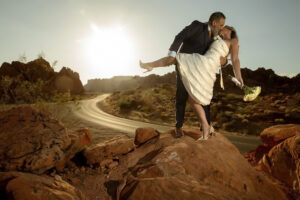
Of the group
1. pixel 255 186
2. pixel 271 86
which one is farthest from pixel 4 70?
pixel 271 86

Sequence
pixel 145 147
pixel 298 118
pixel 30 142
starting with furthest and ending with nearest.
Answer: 1. pixel 298 118
2. pixel 145 147
3. pixel 30 142

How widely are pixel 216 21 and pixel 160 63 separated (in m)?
1.07

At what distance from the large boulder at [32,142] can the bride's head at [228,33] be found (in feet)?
10.2

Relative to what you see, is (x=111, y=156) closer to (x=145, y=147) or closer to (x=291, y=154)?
(x=145, y=147)

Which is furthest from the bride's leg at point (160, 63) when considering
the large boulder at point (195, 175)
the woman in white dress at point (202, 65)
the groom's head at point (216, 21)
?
the large boulder at point (195, 175)

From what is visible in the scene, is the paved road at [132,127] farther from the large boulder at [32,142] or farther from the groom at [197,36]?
the groom at [197,36]

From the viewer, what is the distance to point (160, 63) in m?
2.31

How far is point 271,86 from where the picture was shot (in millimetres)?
36094

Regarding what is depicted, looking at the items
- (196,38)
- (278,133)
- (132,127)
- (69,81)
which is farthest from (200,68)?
(69,81)

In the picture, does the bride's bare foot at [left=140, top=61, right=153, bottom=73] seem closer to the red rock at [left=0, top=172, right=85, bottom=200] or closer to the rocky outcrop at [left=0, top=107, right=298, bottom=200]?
the rocky outcrop at [left=0, top=107, right=298, bottom=200]

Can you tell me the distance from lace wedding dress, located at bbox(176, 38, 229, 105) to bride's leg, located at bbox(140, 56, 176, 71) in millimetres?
116

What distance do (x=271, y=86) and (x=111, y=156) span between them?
41.5 meters

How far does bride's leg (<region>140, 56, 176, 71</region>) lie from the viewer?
223 cm

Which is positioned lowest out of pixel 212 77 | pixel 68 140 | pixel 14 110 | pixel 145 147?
pixel 145 147
